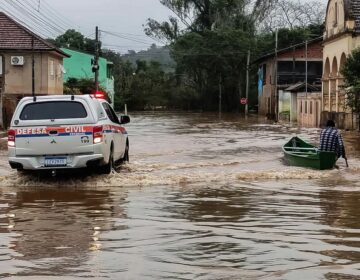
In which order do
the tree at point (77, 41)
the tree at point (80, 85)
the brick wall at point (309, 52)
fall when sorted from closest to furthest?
the tree at point (80, 85), the brick wall at point (309, 52), the tree at point (77, 41)

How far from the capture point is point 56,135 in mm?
13312

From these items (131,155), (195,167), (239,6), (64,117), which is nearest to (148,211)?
(64,117)

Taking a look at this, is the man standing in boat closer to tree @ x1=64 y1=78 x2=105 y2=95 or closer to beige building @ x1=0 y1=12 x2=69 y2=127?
beige building @ x1=0 y1=12 x2=69 y2=127

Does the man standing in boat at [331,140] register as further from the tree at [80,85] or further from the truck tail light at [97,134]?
the tree at [80,85]

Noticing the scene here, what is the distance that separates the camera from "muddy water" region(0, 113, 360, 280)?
6578 mm

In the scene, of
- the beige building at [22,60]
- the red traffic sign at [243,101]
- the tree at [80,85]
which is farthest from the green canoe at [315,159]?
the red traffic sign at [243,101]

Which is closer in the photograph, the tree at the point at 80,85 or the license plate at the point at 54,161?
the license plate at the point at 54,161

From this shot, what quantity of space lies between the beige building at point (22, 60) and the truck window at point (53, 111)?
30.3m

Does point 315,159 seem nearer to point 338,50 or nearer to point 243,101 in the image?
point 338,50

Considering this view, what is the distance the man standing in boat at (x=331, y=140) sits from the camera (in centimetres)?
1784

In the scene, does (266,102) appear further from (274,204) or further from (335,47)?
(274,204)

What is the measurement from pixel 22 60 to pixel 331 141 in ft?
99.1

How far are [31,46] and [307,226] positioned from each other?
37385 mm

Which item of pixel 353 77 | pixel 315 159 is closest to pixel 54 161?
pixel 315 159
